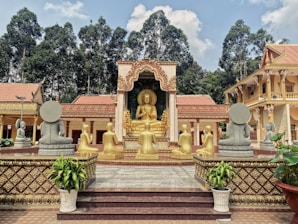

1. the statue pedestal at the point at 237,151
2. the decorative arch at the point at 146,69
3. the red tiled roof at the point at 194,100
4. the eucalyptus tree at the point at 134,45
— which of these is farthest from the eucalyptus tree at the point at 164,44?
the statue pedestal at the point at 237,151

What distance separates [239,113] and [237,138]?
2.28ft

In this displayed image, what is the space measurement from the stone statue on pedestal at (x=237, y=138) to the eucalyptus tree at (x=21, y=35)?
3059 centimetres

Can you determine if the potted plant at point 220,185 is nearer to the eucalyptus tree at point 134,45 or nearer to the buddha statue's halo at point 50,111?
the buddha statue's halo at point 50,111

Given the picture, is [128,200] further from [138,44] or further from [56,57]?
[138,44]

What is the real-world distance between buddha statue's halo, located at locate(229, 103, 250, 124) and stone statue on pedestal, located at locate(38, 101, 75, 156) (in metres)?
4.08

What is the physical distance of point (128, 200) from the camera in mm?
3914

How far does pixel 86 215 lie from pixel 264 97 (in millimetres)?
18648

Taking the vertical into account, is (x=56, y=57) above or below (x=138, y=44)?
below

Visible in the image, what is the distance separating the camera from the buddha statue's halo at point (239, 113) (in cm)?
588

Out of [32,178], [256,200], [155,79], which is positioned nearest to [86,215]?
[32,178]

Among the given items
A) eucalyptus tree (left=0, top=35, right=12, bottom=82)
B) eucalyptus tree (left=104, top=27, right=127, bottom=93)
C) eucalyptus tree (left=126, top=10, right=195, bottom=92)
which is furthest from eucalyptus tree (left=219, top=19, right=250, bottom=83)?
eucalyptus tree (left=0, top=35, right=12, bottom=82)

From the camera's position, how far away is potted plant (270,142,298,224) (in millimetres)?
3191

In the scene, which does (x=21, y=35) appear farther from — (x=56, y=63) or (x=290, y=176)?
(x=290, y=176)

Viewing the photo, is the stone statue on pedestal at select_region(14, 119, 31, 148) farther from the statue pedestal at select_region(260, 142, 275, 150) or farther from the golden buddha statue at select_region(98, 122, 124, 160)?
the statue pedestal at select_region(260, 142, 275, 150)
